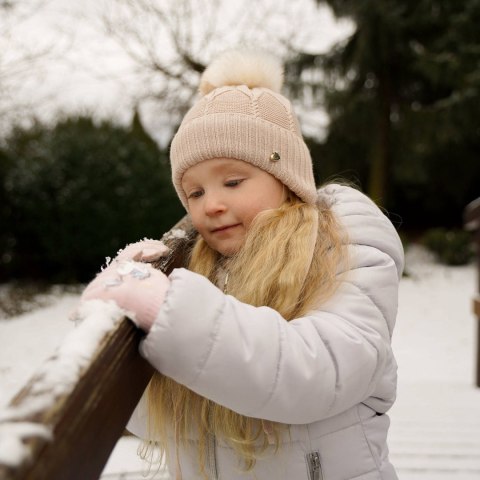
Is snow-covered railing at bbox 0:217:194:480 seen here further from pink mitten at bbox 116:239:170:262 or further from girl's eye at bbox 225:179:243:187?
girl's eye at bbox 225:179:243:187

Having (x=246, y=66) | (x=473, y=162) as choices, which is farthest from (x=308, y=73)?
(x=246, y=66)

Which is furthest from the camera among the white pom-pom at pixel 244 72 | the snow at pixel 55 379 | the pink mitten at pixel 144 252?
the white pom-pom at pixel 244 72

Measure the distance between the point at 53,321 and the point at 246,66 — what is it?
5.84 m

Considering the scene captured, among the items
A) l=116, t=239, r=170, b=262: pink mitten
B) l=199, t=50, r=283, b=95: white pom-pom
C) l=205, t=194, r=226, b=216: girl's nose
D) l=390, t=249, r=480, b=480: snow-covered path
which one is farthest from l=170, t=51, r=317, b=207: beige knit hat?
l=390, t=249, r=480, b=480: snow-covered path

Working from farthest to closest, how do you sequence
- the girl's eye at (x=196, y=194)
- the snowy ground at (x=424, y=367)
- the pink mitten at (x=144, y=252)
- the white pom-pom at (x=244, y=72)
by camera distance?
the snowy ground at (x=424, y=367) < the white pom-pom at (x=244, y=72) < the girl's eye at (x=196, y=194) < the pink mitten at (x=144, y=252)

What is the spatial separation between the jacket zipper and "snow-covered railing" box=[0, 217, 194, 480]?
524 mm

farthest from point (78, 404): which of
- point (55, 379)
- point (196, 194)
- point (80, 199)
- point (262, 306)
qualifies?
point (80, 199)

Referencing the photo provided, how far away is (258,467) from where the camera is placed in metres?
1.26

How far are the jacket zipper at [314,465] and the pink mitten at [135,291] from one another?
564 mm

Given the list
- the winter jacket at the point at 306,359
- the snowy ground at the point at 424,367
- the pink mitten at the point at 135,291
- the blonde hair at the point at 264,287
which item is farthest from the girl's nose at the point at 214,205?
the snowy ground at the point at 424,367

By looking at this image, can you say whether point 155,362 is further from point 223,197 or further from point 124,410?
point 223,197

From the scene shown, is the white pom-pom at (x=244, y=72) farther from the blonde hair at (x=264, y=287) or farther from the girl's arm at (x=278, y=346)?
the girl's arm at (x=278, y=346)

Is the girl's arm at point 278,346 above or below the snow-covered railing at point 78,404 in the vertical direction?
above

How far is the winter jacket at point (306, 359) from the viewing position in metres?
0.89
